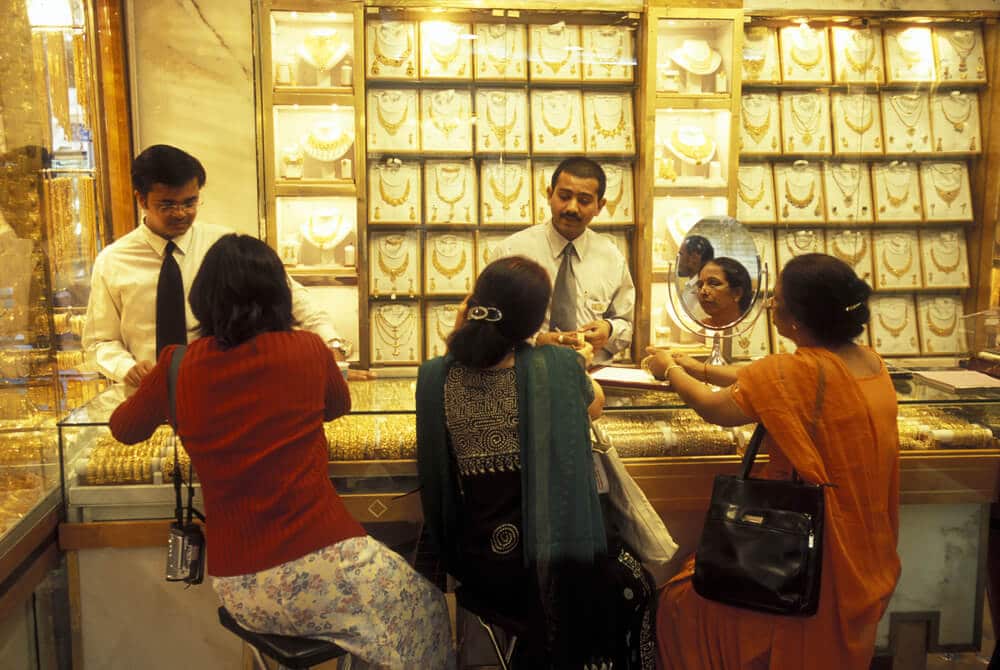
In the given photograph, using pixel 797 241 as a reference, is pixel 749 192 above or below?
above

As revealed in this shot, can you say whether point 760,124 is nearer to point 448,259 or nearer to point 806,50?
point 806,50

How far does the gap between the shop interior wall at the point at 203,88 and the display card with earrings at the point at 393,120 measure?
0.59 m

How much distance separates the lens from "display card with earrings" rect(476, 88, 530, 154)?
171 inches

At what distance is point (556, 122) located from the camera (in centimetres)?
437

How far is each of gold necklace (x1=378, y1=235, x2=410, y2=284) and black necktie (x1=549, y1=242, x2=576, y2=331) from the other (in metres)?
1.46

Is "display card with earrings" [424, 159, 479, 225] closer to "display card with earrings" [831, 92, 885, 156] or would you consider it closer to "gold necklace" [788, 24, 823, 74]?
"gold necklace" [788, 24, 823, 74]

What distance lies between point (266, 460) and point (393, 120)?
9.92 feet

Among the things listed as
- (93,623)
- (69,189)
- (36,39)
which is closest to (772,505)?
(93,623)

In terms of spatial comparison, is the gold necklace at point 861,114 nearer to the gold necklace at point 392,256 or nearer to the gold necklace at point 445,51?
the gold necklace at point 445,51

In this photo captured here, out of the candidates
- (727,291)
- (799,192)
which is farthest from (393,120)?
(727,291)

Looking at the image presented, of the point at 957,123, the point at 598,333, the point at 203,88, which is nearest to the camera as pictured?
the point at 598,333

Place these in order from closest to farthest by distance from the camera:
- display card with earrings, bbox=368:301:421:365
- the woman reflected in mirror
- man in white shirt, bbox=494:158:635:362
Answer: the woman reflected in mirror
man in white shirt, bbox=494:158:635:362
display card with earrings, bbox=368:301:421:365

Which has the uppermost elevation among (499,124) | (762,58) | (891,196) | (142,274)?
(762,58)

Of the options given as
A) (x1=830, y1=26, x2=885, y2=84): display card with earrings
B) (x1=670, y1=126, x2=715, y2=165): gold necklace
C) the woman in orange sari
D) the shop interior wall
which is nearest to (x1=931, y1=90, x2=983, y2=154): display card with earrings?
(x1=830, y1=26, x2=885, y2=84): display card with earrings
